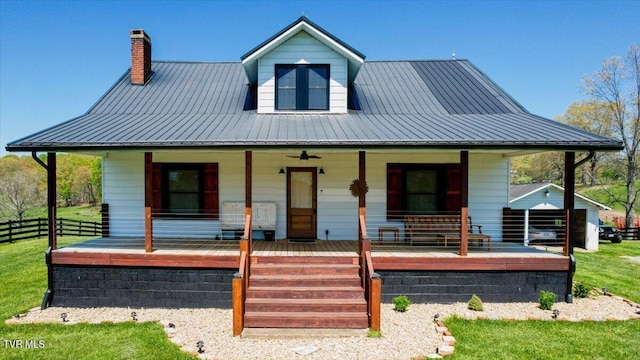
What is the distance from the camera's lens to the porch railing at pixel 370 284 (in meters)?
6.50

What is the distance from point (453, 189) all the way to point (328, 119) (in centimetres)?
418

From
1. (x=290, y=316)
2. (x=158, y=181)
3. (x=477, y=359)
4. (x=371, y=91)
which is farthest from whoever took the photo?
(x=371, y=91)

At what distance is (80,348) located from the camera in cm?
582

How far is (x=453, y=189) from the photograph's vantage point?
33.3ft

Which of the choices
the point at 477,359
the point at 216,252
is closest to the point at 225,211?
the point at 216,252

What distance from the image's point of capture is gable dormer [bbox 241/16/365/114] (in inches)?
392

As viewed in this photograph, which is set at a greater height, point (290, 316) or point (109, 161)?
point (109, 161)

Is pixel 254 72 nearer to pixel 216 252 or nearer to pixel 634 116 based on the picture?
pixel 216 252

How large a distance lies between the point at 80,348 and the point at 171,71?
997 centimetres

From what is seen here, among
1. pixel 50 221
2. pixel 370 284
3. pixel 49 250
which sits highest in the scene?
pixel 50 221

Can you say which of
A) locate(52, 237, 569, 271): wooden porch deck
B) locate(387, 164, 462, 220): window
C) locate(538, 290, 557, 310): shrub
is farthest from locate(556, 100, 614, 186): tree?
locate(538, 290, 557, 310): shrub
